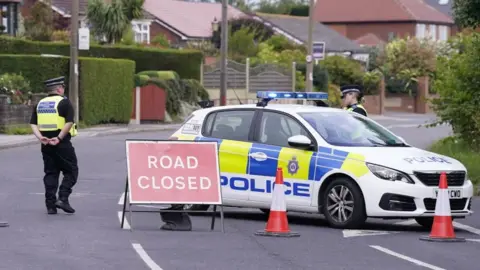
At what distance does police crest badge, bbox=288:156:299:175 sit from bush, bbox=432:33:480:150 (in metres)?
8.83

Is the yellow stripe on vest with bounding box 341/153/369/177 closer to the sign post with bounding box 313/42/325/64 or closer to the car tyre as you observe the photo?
the car tyre

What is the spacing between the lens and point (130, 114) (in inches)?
1694

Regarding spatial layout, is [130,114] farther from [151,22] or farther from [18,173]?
[151,22]

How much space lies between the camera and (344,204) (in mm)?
14062

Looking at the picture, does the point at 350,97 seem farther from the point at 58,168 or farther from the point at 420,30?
the point at 420,30

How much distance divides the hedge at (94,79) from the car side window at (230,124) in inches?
911

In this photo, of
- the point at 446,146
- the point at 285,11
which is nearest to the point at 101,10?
the point at 446,146

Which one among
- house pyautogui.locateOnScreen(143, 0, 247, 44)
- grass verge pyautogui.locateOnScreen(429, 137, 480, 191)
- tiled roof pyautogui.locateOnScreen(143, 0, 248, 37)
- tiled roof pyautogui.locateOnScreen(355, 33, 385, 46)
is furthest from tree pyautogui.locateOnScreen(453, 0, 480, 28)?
tiled roof pyautogui.locateOnScreen(355, 33, 385, 46)

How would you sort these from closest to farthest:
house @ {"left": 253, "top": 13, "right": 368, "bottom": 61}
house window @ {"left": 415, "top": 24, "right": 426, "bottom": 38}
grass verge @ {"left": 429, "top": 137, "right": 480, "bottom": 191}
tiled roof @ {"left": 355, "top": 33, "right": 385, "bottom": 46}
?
1. grass verge @ {"left": 429, "top": 137, "right": 480, "bottom": 191}
2. house @ {"left": 253, "top": 13, "right": 368, "bottom": 61}
3. tiled roof @ {"left": 355, "top": 33, "right": 385, "bottom": 46}
4. house window @ {"left": 415, "top": 24, "right": 426, "bottom": 38}

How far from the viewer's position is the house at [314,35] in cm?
7725

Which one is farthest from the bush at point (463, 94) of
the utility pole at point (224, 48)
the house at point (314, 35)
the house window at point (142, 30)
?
the house at point (314, 35)

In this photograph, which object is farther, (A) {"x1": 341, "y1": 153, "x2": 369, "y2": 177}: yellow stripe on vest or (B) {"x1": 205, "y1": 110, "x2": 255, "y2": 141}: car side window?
(B) {"x1": 205, "y1": 110, "x2": 255, "y2": 141}: car side window

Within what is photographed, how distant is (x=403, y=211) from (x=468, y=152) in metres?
10.3

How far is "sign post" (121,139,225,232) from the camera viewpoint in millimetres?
13734
